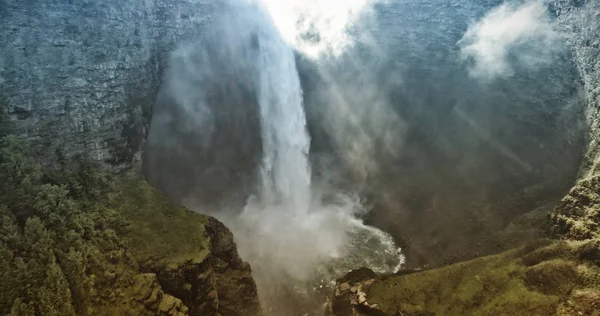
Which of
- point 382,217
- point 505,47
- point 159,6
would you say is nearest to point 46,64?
point 159,6

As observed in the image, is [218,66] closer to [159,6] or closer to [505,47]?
[159,6]

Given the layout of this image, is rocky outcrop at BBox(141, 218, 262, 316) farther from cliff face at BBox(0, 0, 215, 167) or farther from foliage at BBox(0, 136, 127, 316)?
cliff face at BBox(0, 0, 215, 167)

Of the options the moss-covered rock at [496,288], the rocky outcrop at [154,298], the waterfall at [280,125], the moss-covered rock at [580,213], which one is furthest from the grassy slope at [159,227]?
the moss-covered rock at [580,213]

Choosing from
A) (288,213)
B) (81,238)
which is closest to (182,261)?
(81,238)

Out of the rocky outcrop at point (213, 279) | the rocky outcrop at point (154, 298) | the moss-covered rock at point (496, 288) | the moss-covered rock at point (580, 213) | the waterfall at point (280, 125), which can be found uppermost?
the waterfall at point (280, 125)

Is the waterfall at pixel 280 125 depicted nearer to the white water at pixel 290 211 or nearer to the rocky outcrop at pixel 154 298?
the white water at pixel 290 211
